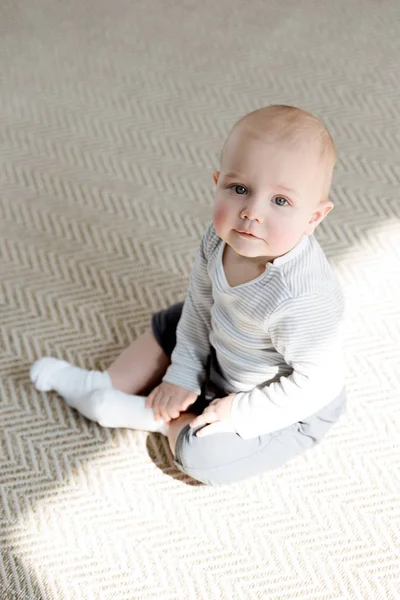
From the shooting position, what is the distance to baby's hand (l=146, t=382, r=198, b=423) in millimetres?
1236

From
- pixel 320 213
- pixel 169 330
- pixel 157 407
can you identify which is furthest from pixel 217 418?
pixel 320 213

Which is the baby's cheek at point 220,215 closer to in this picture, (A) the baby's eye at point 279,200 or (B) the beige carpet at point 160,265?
(A) the baby's eye at point 279,200

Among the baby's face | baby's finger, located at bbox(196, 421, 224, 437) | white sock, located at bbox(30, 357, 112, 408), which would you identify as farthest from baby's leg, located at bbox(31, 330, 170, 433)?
the baby's face

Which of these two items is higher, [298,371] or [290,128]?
[290,128]

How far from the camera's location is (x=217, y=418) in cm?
117

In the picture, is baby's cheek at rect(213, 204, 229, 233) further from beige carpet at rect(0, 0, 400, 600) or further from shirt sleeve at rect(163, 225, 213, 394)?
beige carpet at rect(0, 0, 400, 600)

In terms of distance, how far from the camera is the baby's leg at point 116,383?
4.15 feet

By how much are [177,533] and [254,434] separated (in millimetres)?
178

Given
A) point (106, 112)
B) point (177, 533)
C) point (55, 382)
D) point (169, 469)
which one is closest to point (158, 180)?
point (106, 112)

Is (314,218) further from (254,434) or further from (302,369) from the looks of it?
(254,434)

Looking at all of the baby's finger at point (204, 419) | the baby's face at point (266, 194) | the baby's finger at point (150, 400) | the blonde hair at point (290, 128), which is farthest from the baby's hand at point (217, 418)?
the blonde hair at point (290, 128)

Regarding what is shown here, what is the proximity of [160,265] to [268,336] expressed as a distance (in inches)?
18.1

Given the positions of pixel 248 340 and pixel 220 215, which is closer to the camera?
pixel 220 215

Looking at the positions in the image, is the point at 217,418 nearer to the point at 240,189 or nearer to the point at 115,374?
the point at 115,374
